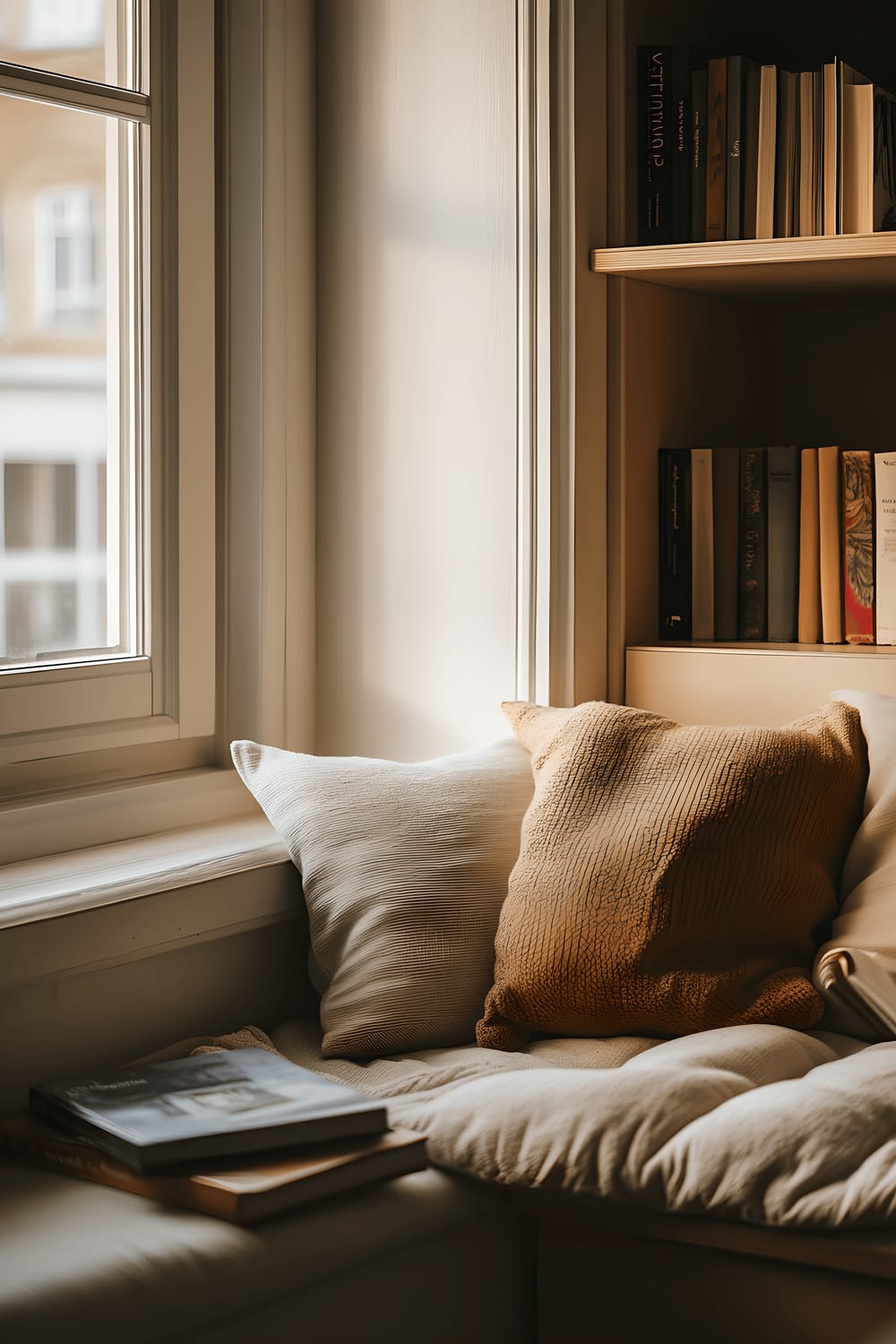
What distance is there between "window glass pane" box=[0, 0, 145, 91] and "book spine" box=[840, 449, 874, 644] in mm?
1093

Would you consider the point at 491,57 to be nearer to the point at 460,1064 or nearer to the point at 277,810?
the point at 277,810

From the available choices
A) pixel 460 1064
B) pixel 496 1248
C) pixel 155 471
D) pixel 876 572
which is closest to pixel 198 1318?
pixel 496 1248

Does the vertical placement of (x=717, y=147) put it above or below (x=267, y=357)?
above

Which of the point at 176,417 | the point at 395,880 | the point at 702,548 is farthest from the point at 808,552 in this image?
the point at 176,417

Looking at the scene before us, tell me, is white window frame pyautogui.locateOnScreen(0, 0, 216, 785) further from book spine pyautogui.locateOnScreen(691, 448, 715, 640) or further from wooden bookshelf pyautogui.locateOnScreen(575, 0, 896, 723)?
book spine pyautogui.locateOnScreen(691, 448, 715, 640)

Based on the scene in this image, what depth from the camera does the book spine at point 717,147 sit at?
200 centimetres

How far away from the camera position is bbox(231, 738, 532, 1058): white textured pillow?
1.59 meters

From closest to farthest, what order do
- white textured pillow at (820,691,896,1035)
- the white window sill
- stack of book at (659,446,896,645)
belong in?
the white window sill < white textured pillow at (820,691,896,1035) < stack of book at (659,446,896,645)

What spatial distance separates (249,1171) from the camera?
1195 mm

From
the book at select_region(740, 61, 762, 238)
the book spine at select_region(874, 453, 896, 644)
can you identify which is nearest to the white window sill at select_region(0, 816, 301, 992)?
the book spine at select_region(874, 453, 896, 644)

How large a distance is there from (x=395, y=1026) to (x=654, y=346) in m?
1.09

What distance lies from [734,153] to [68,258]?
92 cm

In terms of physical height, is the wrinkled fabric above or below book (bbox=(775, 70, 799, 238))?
below

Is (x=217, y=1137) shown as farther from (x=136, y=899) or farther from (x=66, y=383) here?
(x=66, y=383)
